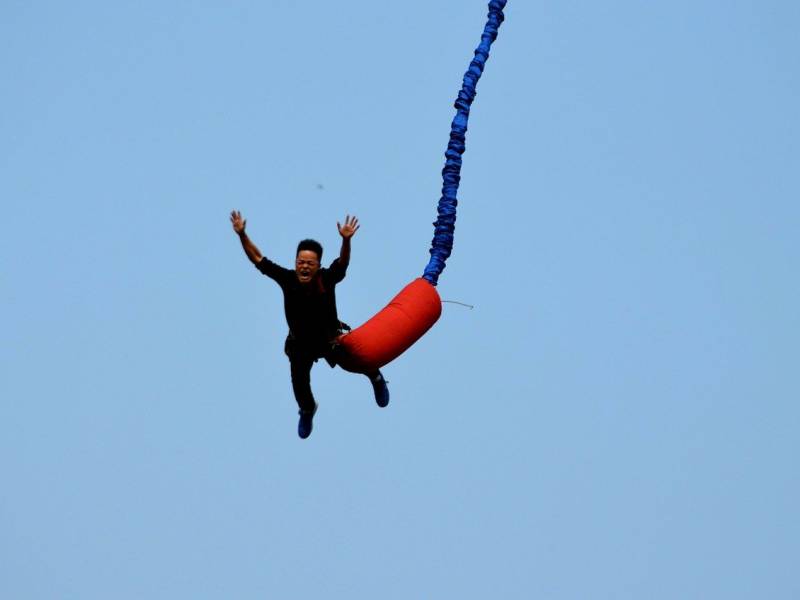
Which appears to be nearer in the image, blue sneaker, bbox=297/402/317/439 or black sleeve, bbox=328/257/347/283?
black sleeve, bbox=328/257/347/283

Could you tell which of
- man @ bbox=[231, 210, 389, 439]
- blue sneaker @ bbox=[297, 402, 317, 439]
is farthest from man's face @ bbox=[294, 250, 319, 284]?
blue sneaker @ bbox=[297, 402, 317, 439]

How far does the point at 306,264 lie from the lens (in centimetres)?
1842

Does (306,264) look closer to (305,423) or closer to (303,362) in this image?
(303,362)

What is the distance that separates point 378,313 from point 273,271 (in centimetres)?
124

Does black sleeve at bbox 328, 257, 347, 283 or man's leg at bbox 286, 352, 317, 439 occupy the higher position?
black sleeve at bbox 328, 257, 347, 283

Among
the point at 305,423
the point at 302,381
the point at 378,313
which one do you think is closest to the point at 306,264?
the point at 378,313

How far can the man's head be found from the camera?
18.4 m

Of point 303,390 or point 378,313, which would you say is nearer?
point 378,313

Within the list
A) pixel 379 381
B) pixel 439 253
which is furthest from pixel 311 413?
pixel 439 253

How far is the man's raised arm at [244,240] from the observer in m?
18.5

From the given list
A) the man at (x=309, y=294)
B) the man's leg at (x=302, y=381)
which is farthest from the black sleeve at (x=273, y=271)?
the man's leg at (x=302, y=381)

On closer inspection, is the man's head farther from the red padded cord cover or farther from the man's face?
the red padded cord cover

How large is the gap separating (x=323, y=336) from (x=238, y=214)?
1497 millimetres

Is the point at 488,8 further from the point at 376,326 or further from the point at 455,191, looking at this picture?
the point at 376,326
